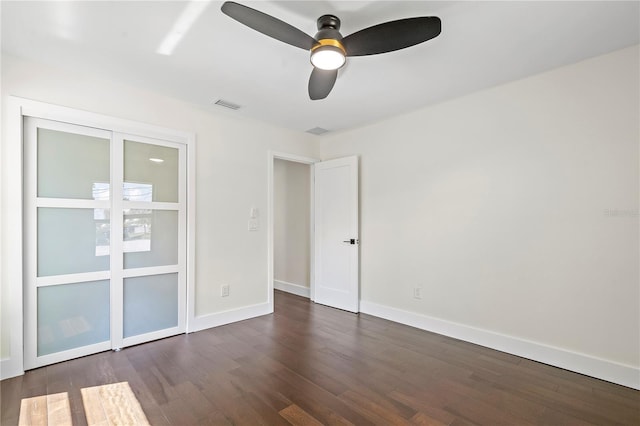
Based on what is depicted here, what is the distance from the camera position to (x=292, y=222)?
214 inches

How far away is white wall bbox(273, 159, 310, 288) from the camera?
17.0 feet

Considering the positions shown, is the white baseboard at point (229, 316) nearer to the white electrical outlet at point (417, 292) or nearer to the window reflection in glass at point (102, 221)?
the window reflection in glass at point (102, 221)

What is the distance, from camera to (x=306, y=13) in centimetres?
197

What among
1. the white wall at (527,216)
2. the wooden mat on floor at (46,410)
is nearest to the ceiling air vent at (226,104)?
the white wall at (527,216)

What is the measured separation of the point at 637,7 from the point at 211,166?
12.4 ft

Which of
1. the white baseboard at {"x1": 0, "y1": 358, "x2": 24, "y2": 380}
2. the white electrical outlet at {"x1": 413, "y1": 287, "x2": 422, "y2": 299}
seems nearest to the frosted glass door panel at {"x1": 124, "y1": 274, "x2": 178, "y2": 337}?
the white baseboard at {"x1": 0, "y1": 358, "x2": 24, "y2": 380}

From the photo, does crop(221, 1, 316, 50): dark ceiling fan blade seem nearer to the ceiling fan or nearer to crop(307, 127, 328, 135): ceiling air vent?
the ceiling fan

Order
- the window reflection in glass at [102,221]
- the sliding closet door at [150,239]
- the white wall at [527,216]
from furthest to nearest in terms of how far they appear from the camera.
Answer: the sliding closet door at [150,239]
the window reflection in glass at [102,221]
the white wall at [527,216]

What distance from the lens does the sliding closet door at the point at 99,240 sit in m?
2.63

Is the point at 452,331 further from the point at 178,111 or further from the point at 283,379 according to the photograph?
the point at 178,111

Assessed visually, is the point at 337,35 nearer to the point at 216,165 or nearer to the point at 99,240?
the point at 216,165

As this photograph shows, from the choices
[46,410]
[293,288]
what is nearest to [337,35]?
[46,410]

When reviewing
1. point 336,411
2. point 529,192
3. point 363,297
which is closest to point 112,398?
point 336,411

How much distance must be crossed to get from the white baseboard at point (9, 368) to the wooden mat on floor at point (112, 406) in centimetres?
68
